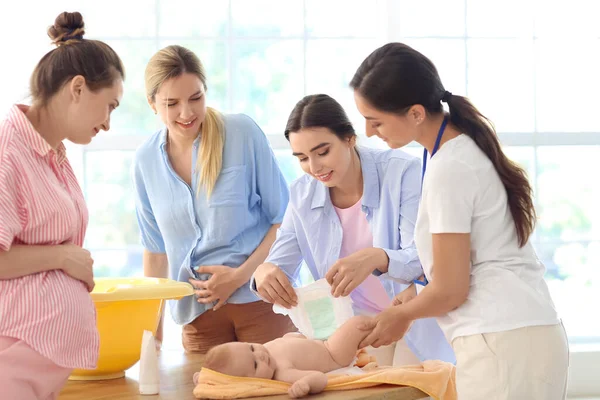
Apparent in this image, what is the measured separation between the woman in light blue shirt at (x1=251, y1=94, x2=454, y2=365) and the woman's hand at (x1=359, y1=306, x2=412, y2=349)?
0.24 metres

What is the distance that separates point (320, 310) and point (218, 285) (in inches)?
20.9

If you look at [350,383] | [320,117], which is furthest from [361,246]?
[350,383]

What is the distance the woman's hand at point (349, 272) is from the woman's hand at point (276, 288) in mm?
127

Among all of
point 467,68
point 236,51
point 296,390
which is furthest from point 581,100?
point 296,390

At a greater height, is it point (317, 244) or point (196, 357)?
point (317, 244)

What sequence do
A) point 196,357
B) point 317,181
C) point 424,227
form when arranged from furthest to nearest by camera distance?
point 317,181, point 196,357, point 424,227

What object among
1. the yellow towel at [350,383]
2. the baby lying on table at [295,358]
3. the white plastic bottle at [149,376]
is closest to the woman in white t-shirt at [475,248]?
the yellow towel at [350,383]

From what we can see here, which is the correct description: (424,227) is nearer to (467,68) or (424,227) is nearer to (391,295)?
(391,295)

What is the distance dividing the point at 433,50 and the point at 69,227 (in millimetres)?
2859

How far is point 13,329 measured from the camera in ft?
5.11

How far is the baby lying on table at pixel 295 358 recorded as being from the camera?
1.84 m

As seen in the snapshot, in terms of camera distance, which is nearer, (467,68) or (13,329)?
(13,329)

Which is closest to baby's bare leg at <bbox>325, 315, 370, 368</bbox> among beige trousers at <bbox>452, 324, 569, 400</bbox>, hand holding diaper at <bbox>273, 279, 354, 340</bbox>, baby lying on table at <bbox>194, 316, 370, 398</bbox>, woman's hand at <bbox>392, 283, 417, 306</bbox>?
baby lying on table at <bbox>194, 316, 370, 398</bbox>

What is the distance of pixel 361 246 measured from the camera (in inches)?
95.0
